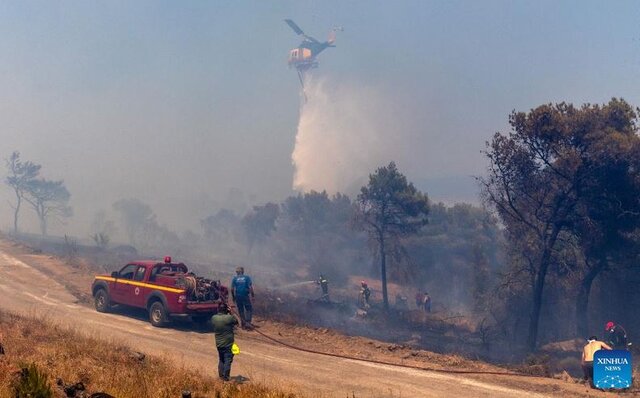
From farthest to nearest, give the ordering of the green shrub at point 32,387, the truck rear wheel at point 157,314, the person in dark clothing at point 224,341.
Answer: the truck rear wheel at point 157,314 → the person in dark clothing at point 224,341 → the green shrub at point 32,387

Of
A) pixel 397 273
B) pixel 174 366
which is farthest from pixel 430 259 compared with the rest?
pixel 174 366

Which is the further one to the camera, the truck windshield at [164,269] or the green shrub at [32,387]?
the truck windshield at [164,269]

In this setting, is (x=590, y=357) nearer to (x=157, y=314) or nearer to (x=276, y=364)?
(x=276, y=364)

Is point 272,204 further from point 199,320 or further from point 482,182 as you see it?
point 199,320

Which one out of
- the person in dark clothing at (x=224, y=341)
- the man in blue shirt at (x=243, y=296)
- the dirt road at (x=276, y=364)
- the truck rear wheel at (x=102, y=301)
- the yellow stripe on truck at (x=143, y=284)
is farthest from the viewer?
the truck rear wheel at (x=102, y=301)

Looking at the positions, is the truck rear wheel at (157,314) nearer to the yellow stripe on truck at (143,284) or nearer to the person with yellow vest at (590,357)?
the yellow stripe on truck at (143,284)

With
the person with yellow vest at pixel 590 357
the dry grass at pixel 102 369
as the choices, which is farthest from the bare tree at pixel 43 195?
the person with yellow vest at pixel 590 357

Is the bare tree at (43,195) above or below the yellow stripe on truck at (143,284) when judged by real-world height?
above

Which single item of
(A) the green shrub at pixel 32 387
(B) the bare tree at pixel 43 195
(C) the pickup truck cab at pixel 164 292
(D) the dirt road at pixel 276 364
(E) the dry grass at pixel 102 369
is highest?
(B) the bare tree at pixel 43 195

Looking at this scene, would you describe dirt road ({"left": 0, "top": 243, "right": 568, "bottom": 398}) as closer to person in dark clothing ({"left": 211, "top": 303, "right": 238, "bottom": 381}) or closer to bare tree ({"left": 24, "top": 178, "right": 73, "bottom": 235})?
person in dark clothing ({"left": 211, "top": 303, "right": 238, "bottom": 381})

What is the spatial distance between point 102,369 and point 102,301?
935cm

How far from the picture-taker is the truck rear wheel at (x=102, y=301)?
18.8 m

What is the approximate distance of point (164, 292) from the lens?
16.7 metres

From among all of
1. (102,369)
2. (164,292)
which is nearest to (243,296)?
(164,292)
